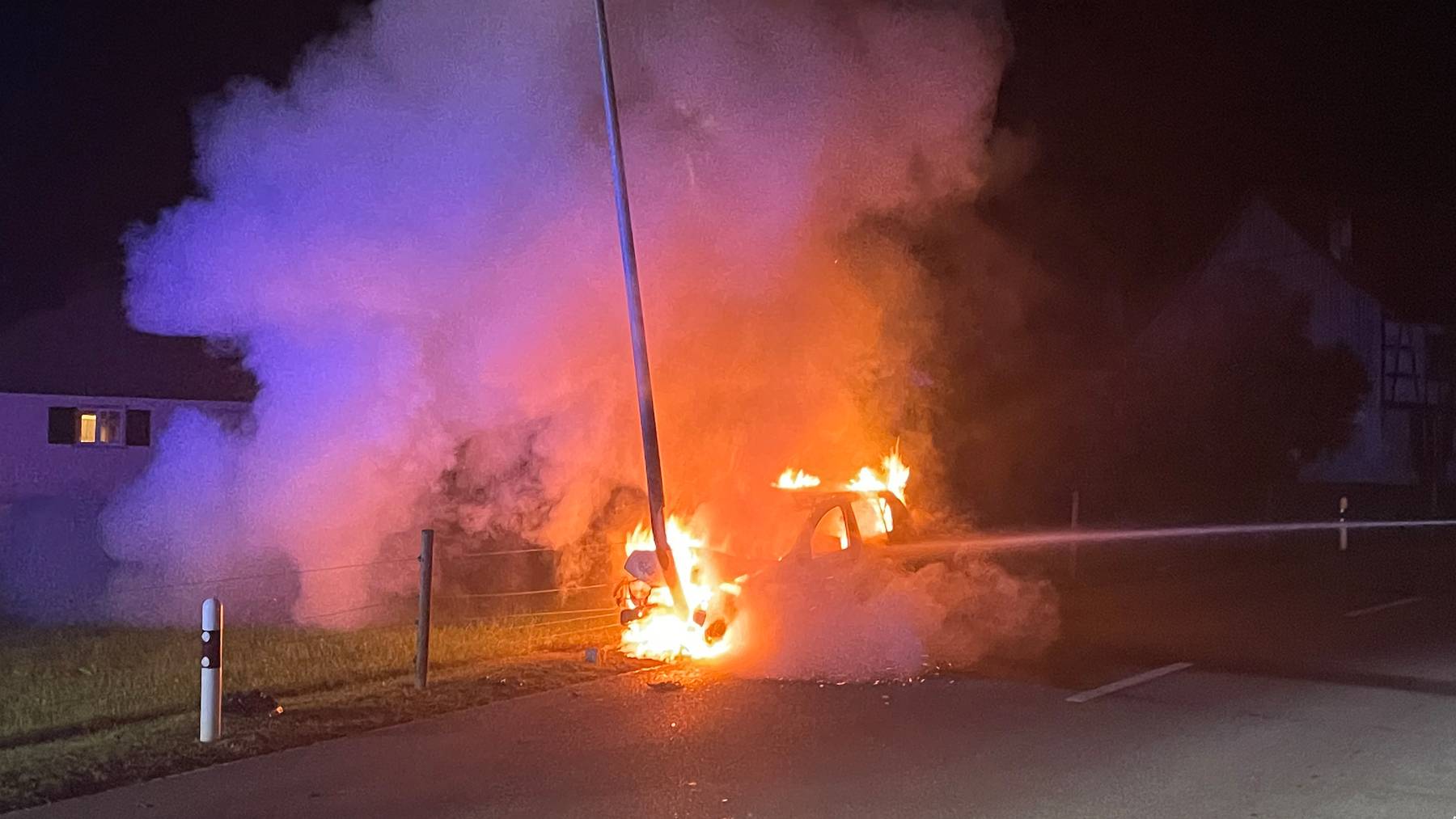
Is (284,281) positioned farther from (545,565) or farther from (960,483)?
(960,483)

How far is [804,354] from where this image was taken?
1435cm

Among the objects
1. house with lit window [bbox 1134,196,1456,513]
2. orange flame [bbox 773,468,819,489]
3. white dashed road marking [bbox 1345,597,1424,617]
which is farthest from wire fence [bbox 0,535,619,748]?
house with lit window [bbox 1134,196,1456,513]

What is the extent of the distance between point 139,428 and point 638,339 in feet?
34.1

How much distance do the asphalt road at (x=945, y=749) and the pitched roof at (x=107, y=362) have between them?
33.9 feet

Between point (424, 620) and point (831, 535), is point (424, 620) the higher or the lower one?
the lower one

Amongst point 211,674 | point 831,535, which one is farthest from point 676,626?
point 211,674

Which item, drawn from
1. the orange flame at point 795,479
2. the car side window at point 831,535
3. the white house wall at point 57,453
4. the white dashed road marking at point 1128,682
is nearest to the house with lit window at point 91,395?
the white house wall at point 57,453

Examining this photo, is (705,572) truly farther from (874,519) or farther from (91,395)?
(91,395)

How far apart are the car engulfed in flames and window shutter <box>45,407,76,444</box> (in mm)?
10144

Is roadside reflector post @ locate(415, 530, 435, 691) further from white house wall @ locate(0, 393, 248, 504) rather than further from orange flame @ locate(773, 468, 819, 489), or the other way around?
white house wall @ locate(0, 393, 248, 504)

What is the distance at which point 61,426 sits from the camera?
57.4 feet

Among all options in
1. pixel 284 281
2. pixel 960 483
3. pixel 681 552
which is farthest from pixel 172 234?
pixel 960 483

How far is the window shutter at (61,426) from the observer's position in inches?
685

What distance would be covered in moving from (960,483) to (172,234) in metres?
17.3
